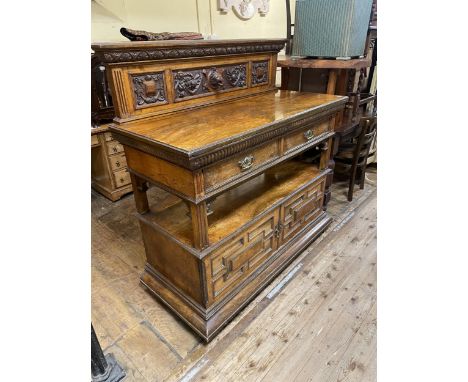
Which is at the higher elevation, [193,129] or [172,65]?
[172,65]

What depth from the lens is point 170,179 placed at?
118cm

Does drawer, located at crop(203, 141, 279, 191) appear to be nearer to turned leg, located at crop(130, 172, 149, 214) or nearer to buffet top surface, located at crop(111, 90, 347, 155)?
buffet top surface, located at crop(111, 90, 347, 155)

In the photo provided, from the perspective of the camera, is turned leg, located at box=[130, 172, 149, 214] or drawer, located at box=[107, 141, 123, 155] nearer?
turned leg, located at box=[130, 172, 149, 214]

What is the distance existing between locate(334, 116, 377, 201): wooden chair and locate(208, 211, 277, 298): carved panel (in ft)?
4.06

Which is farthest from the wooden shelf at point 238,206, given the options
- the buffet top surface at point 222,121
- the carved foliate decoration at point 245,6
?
the carved foliate decoration at point 245,6

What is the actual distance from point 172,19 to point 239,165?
2.15 meters

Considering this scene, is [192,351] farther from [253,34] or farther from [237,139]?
[253,34]

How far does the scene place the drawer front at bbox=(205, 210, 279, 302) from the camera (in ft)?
4.47

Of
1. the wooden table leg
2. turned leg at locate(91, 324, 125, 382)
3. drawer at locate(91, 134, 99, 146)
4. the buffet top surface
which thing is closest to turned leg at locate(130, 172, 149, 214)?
the buffet top surface

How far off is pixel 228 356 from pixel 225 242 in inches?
20.9

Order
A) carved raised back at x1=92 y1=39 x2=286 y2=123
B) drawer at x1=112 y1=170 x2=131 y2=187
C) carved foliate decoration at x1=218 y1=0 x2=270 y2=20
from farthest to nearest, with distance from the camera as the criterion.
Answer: carved foliate decoration at x1=218 y1=0 x2=270 y2=20 → drawer at x1=112 y1=170 x2=131 y2=187 → carved raised back at x1=92 y1=39 x2=286 y2=123

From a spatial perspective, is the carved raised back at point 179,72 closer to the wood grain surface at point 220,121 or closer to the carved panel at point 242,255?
the wood grain surface at point 220,121
